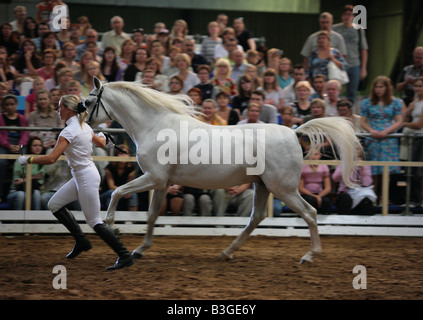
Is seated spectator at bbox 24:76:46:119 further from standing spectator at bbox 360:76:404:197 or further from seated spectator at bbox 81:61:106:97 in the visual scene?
standing spectator at bbox 360:76:404:197

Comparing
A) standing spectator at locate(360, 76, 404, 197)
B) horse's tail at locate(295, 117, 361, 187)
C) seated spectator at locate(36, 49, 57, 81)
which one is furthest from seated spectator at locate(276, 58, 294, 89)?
seated spectator at locate(36, 49, 57, 81)

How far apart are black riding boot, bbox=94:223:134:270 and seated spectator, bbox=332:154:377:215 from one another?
145 inches

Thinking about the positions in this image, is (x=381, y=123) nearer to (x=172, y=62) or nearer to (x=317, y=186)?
(x=317, y=186)

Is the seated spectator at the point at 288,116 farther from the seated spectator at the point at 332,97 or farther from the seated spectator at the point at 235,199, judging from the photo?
the seated spectator at the point at 235,199

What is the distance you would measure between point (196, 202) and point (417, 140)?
125 inches

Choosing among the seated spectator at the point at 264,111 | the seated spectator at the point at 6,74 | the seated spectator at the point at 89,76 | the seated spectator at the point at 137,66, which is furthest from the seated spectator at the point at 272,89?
the seated spectator at the point at 6,74

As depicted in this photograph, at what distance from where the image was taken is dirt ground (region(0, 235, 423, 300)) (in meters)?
5.14

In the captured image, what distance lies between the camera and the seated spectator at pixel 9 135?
8070mm

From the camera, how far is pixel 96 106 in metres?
6.63

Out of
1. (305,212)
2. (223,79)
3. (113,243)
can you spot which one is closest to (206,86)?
(223,79)

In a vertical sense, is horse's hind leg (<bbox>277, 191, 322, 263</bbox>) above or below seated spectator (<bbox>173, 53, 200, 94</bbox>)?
below

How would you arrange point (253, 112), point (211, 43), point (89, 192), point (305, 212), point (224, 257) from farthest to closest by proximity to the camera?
point (211, 43)
point (253, 112)
point (224, 257)
point (305, 212)
point (89, 192)

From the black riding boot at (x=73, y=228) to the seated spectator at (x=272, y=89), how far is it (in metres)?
4.17
